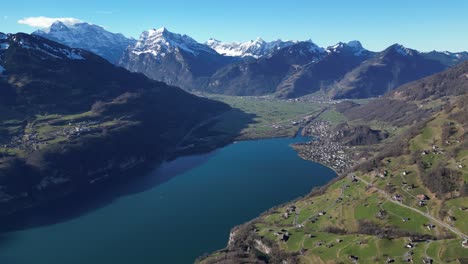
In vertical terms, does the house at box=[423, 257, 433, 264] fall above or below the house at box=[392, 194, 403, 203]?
below

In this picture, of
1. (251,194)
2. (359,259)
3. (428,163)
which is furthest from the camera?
(251,194)

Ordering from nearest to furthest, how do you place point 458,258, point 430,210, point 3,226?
point 458,258 < point 430,210 < point 3,226

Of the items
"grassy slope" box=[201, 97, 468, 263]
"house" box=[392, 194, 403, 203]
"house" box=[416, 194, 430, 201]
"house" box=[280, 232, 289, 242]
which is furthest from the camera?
"house" box=[392, 194, 403, 203]

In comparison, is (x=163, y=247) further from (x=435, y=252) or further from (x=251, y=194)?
(x=435, y=252)

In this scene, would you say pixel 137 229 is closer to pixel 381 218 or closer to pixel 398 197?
pixel 381 218

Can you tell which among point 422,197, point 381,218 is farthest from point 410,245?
point 422,197

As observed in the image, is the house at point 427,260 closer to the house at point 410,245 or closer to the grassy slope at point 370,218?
the grassy slope at point 370,218

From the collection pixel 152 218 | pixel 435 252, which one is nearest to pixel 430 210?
pixel 435 252

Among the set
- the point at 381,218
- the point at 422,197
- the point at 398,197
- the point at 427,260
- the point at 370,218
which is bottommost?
the point at 427,260

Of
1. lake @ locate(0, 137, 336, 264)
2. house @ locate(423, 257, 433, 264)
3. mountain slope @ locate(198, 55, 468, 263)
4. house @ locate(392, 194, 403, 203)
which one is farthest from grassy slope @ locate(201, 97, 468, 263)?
lake @ locate(0, 137, 336, 264)

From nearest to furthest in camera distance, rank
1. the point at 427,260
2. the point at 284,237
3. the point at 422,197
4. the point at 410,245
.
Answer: the point at 427,260 → the point at 410,245 → the point at 284,237 → the point at 422,197

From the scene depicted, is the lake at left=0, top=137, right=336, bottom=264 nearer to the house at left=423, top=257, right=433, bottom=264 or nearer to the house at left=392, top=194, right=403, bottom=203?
the house at left=392, top=194, right=403, bottom=203
